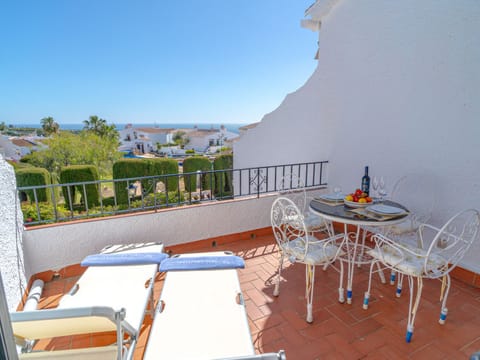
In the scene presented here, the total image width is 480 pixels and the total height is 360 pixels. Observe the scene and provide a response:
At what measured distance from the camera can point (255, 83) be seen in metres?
17.4

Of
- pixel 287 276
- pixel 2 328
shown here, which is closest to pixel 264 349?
pixel 287 276

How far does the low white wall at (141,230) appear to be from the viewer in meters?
2.56

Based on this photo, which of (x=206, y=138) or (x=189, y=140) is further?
(x=189, y=140)

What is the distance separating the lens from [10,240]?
6.75 feet

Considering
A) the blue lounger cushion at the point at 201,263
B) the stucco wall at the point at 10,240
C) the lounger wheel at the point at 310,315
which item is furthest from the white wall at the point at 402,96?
the stucco wall at the point at 10,240

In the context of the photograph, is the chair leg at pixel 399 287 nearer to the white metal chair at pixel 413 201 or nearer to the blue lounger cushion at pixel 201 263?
the white metal chair at pixel 413 201

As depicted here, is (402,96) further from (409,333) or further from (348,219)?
(409,333)

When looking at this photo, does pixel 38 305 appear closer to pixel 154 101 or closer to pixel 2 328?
pixel 2 328

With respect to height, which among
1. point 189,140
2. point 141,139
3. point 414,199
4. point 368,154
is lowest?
point 189,140

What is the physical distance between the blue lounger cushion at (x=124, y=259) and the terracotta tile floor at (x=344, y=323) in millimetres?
380

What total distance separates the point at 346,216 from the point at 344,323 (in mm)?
828

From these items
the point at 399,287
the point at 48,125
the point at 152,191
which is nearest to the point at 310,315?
the point at 399,287

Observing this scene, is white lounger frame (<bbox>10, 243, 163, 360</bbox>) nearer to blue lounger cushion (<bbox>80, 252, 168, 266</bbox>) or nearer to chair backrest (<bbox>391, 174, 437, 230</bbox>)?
blue lounger cushion (<bbox>80, 252, 168, 266</bbox>)

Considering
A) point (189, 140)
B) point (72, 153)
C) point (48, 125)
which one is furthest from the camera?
point (189, 140)
